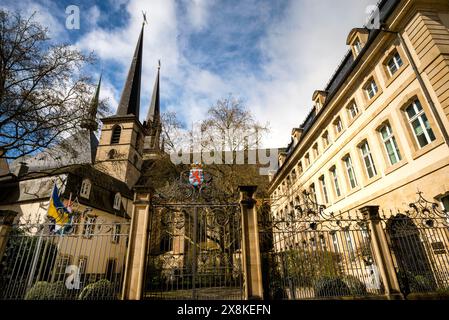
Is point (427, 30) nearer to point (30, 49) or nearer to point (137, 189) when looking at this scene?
point (137, 189)

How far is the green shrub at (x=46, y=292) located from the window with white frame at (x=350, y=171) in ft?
47.7

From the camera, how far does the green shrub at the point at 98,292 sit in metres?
6.03

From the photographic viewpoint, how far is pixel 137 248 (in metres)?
5.80

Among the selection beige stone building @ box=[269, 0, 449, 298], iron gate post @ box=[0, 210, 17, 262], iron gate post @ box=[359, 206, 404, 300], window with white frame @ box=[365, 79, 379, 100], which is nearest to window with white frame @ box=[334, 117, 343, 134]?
beige stone building @ box=[269, 0, 449, 298]

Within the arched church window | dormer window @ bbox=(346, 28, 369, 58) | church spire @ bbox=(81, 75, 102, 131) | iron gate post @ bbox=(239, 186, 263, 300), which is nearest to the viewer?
iron gate post @ bbox=(239, 186, 263, 300)

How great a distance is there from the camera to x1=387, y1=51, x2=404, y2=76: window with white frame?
11000 mm

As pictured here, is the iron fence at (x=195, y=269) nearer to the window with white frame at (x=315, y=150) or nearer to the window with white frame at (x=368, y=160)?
the window with white frame at (x=368, y=160)

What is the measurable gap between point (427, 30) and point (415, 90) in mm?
2319

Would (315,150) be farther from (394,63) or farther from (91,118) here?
(91,118)

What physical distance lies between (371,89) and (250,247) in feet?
39.3

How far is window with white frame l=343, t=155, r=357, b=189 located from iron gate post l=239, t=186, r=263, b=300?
10.6m

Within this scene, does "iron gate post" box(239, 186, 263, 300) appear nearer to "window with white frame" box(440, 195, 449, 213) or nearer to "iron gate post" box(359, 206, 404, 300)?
"iron gate post" box(359, 206, 404, 300)
